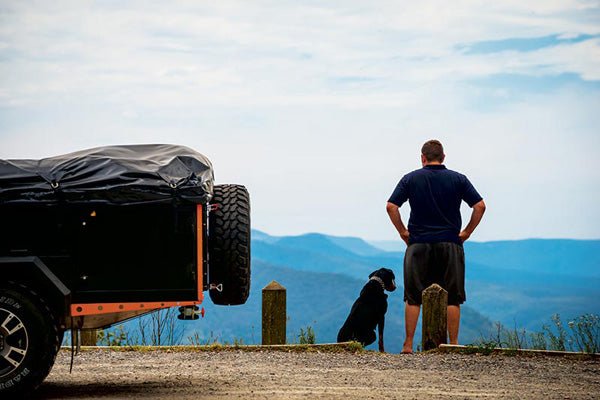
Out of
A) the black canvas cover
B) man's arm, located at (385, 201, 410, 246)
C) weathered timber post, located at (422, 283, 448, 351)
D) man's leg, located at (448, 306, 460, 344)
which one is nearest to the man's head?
man's arm, located at (385, 201, 410, 246)

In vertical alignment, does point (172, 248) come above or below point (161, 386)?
above

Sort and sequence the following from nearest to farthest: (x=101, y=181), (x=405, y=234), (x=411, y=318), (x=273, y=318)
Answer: (x=101, y=181) → (x=405, y=234) → (x=411, y=318) → (x=273, y=318)

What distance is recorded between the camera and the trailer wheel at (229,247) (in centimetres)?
944

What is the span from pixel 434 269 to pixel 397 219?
78cm

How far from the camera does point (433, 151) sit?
1227 centimetres

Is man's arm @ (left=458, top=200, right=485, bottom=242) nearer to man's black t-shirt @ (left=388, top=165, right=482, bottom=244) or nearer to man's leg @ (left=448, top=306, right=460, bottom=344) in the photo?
man's black t-shirt @ (left=388, top=165, right=482, bottom=244)

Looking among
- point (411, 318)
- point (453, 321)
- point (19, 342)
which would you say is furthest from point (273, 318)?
point (19, 342)

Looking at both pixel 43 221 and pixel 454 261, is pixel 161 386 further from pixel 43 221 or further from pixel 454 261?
pixel 454 261

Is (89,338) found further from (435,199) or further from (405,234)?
(435,199)

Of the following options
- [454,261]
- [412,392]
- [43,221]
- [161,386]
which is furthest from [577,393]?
[43,221]

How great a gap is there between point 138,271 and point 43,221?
35.7 inches

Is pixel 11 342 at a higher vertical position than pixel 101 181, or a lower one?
lower

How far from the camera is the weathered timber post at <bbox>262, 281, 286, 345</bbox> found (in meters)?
14.0

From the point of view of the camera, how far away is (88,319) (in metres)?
9.55
